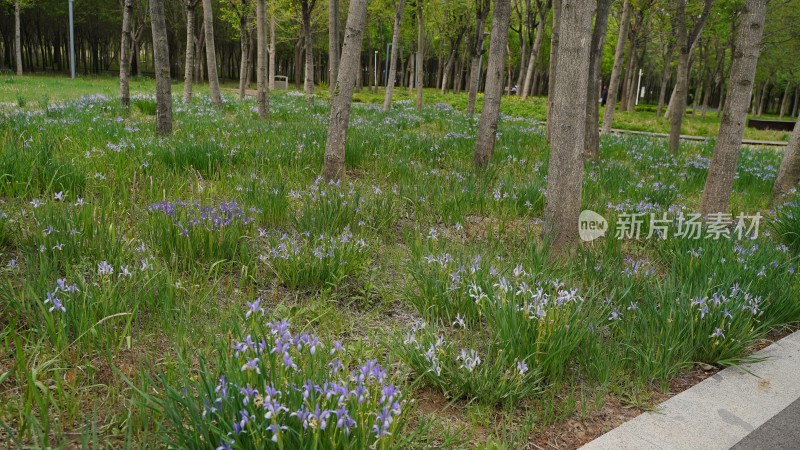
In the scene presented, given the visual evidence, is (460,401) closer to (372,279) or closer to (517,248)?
(372,279)

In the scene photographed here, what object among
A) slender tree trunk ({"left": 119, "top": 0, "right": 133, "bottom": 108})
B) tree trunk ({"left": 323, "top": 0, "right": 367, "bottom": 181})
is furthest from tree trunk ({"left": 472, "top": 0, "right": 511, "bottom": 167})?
slender tree trunk ({"left": 119, "top": 0, "right": 133, "bottom": 108})

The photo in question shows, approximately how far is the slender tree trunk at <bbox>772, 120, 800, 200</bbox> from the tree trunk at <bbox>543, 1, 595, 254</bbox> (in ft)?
15.0

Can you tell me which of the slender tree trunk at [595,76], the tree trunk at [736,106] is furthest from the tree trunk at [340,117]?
the tree trunk at [736,106]

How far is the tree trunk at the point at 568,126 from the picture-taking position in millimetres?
3698

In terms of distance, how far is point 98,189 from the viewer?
15.5ft

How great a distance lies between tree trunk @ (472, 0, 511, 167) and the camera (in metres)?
6.80

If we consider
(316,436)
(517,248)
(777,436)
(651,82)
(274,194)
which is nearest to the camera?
(316,436)

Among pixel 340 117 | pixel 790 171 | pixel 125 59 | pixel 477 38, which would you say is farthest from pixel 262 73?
pixel 790 171

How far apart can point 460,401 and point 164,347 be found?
1.49 metres

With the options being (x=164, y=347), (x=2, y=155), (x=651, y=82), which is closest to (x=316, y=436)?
(x=164, y=347)

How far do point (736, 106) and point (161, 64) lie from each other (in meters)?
6.86

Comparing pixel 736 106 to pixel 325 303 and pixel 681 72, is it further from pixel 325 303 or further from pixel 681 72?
pixel 681 72

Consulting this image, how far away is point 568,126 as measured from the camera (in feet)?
12.7

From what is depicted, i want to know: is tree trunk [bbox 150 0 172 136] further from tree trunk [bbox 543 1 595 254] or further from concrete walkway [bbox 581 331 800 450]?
concrete walkway [bbox 581 331 800 450]
